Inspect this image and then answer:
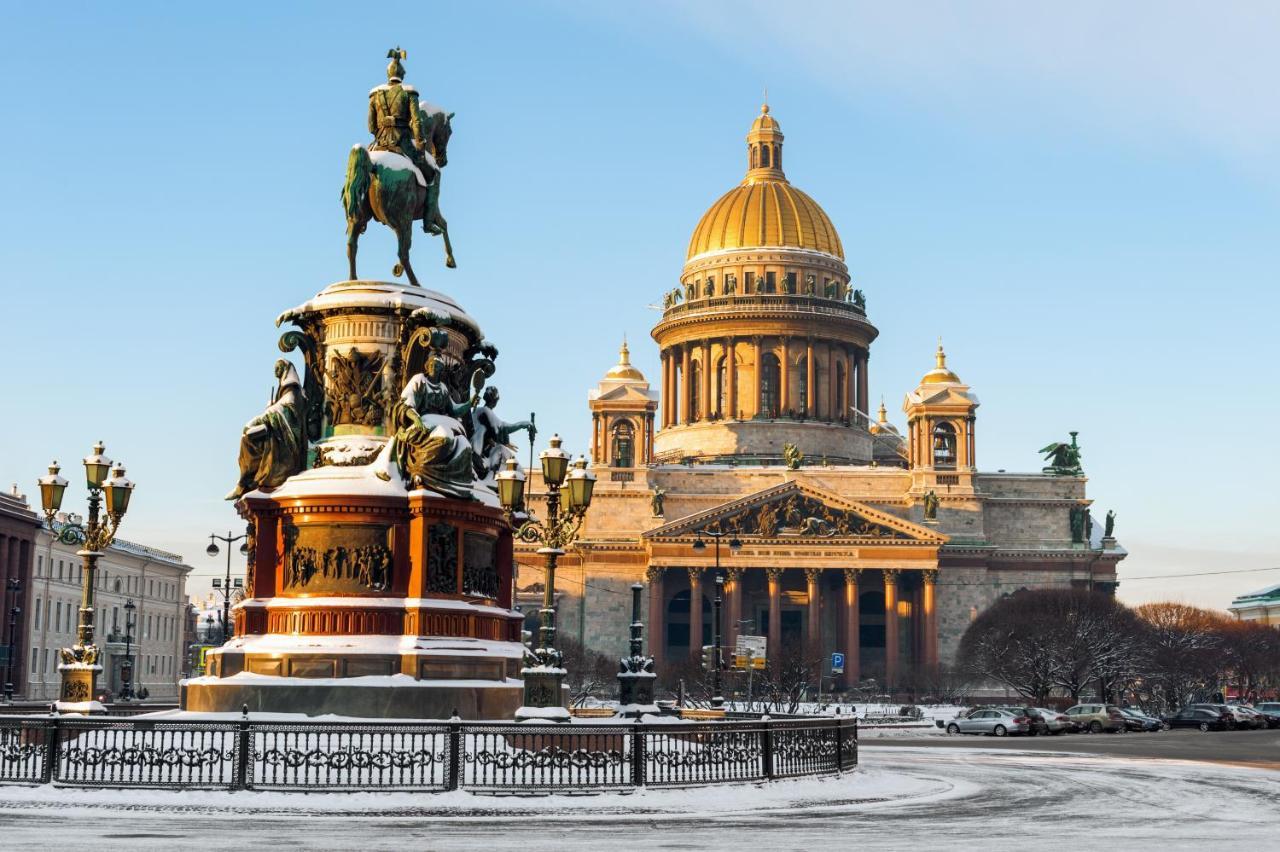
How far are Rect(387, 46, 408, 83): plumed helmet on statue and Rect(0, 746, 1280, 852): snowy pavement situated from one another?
44.2 ft

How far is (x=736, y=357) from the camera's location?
420 feet

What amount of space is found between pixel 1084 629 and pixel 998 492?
32015 millimetres

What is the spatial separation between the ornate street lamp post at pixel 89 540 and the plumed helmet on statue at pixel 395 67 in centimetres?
831

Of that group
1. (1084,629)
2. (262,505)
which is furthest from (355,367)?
(1084,629)

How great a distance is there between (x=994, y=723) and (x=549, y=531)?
116 ft

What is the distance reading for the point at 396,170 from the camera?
28.2 meters

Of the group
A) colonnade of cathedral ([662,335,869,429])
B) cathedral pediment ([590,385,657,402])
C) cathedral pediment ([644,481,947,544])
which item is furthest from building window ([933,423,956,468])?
cathedral pediment ([590,385,657,402])

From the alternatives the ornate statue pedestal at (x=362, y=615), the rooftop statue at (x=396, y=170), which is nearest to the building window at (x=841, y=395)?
the rooftop statue at (x=396, y=170)

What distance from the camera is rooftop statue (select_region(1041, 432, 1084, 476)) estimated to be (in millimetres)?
118750

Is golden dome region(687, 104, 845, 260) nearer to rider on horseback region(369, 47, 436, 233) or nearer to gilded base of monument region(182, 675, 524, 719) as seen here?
rider on horseback region(369, 47, 436, 233)

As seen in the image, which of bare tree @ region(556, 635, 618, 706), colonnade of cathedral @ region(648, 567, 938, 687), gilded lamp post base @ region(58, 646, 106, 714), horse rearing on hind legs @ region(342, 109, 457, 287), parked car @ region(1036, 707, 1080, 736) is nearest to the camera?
gilded lamp post base @ region(58, 646, 106, 714)

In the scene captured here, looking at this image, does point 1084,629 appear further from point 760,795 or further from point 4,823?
point 4,823

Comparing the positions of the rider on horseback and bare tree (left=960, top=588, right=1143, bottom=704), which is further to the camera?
bare tree (left=960, top=588, right=1143, bottom=704)

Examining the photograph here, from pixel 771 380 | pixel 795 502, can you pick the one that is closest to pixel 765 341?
pixel 771 380
